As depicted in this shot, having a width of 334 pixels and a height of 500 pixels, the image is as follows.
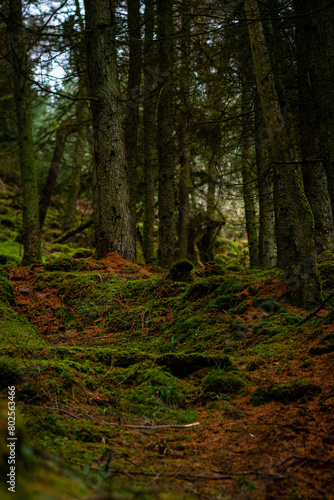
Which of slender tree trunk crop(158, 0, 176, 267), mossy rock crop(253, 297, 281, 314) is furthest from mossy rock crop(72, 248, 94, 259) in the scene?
mossy rock crop(253, 297, 281, 314)

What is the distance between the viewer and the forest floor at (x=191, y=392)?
1.91 m

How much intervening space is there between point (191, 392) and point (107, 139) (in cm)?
626

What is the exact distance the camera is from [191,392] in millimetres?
3199

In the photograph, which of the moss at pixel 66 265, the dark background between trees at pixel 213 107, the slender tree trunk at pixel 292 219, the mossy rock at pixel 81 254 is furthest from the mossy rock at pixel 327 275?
the mossy rock at pixel 81 254

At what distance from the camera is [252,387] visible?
3.22 m

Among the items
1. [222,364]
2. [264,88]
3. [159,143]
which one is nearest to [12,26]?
[159,143]

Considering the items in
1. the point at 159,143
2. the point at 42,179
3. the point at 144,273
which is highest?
the point at 42,179

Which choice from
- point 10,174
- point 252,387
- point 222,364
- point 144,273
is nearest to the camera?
point 252,387

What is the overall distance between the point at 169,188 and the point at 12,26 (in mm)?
5542

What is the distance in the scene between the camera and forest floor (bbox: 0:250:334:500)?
1.91 m

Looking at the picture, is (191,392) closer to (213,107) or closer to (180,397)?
(180,397)

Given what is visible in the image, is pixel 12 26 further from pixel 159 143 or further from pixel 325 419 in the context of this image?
pixel 325 419

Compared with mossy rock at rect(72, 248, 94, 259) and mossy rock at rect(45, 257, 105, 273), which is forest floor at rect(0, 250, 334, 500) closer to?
mossy rock at rect(45, 257, 105, 273)

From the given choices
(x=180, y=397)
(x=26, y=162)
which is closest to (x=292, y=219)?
(x=180, y=397)
